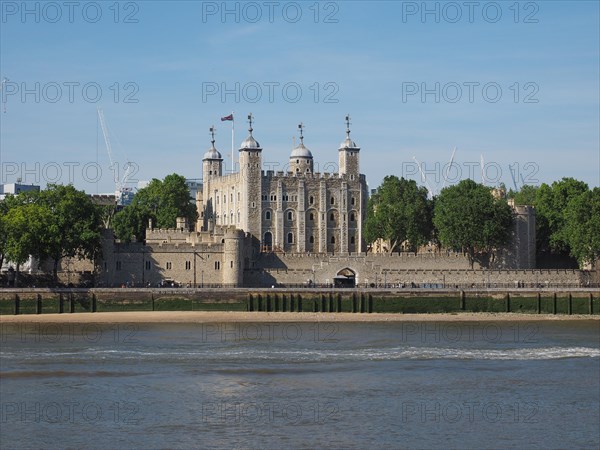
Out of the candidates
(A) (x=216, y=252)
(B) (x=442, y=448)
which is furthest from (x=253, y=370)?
(A) (x=216, y=252)

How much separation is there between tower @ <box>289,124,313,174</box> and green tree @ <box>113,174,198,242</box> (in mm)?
11712

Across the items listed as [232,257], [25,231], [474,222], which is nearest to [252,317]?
[232,257]

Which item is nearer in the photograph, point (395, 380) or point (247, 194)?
point (395, 380)

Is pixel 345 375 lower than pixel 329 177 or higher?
lower

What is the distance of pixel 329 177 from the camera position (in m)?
114

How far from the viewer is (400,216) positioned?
109 meters

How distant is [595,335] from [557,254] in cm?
3887

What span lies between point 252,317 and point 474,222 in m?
27.6

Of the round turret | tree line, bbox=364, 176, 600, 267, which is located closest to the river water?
the round turret

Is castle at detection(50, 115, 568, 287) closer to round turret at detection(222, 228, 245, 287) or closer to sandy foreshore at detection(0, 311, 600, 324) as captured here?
round turret at detection(222, 228, 245, 287)

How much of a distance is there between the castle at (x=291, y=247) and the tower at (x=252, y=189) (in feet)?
0.31

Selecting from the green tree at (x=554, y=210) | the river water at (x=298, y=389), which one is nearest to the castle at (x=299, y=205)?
the green tree at (x=554, y=210)

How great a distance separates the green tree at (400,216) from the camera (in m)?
109

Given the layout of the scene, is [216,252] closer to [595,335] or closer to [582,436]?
[595,335]
